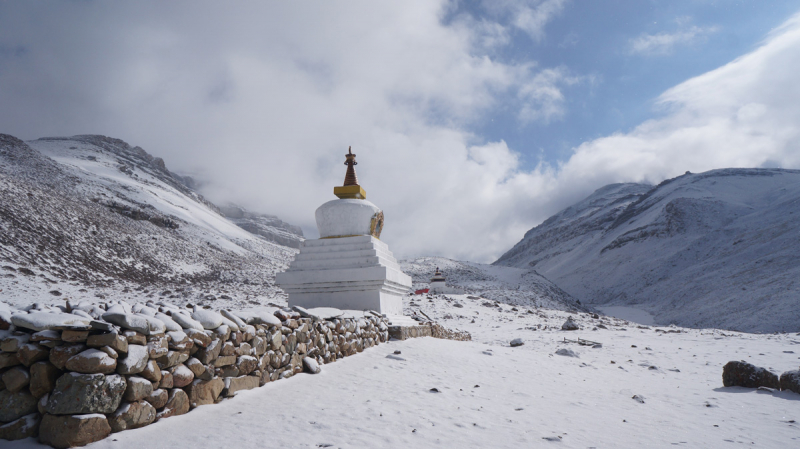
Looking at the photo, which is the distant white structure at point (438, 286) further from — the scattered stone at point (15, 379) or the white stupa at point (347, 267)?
the scattered stone at point (15, 379)

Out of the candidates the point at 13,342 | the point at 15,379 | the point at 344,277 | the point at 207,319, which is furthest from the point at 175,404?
the point at 344,277

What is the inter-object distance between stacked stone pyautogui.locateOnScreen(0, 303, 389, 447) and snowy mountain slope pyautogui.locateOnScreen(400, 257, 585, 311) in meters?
20.2

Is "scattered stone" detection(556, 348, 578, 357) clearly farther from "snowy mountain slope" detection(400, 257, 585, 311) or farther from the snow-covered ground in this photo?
"snowy mountain slope" detection(400, 257, 585, 311)

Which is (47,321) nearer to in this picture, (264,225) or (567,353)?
(567,353)

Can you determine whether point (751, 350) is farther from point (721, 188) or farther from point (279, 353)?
point (721, 188)

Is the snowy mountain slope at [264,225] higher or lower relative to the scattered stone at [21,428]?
higher

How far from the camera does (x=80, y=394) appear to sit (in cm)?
247

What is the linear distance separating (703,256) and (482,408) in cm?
3609

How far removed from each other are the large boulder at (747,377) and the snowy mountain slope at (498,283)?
16253 millimetres

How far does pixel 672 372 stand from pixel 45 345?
852 centimetres

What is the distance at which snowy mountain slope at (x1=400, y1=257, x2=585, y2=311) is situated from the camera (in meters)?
24.0

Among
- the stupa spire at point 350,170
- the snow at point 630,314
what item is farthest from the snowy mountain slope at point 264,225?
the stupa spire at point 350,170

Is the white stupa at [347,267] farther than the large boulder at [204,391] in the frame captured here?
Yes

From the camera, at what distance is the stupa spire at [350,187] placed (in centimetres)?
927
